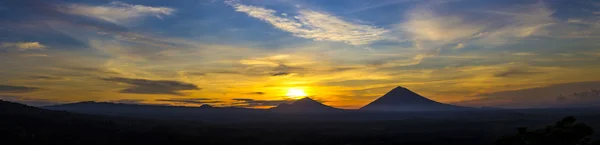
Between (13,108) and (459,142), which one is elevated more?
(13,108)

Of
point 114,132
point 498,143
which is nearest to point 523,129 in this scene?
Answer: point 498,143

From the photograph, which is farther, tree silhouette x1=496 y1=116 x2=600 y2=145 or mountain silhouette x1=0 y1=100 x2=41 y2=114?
mountain silhouette x1=0 y1=100 x2=41 y2=114

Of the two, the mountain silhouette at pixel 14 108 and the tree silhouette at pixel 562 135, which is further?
the mountain silhouette at pixel 14 108

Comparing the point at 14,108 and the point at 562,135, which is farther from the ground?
the point at 14,108

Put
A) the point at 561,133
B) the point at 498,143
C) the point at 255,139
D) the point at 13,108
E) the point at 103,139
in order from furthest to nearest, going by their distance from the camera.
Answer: the point at 13,108
the point at 255,139
the point at 103,139
the point at 498,143
the point at 561,133

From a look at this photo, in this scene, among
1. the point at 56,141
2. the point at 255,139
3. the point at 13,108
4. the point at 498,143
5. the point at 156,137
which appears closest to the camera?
the point at 498,143

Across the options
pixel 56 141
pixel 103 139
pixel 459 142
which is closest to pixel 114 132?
pixel 103 139

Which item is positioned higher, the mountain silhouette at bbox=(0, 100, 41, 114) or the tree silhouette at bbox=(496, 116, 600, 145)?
the mountain silhouette at bbox=(0, 100, 41, 114)

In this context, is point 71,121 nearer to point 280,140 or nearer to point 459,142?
point 280,140

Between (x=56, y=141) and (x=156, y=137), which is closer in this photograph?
(x=56, y=141)

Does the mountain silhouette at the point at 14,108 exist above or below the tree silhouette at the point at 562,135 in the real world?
above

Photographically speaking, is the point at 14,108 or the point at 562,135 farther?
the point at 14,108
